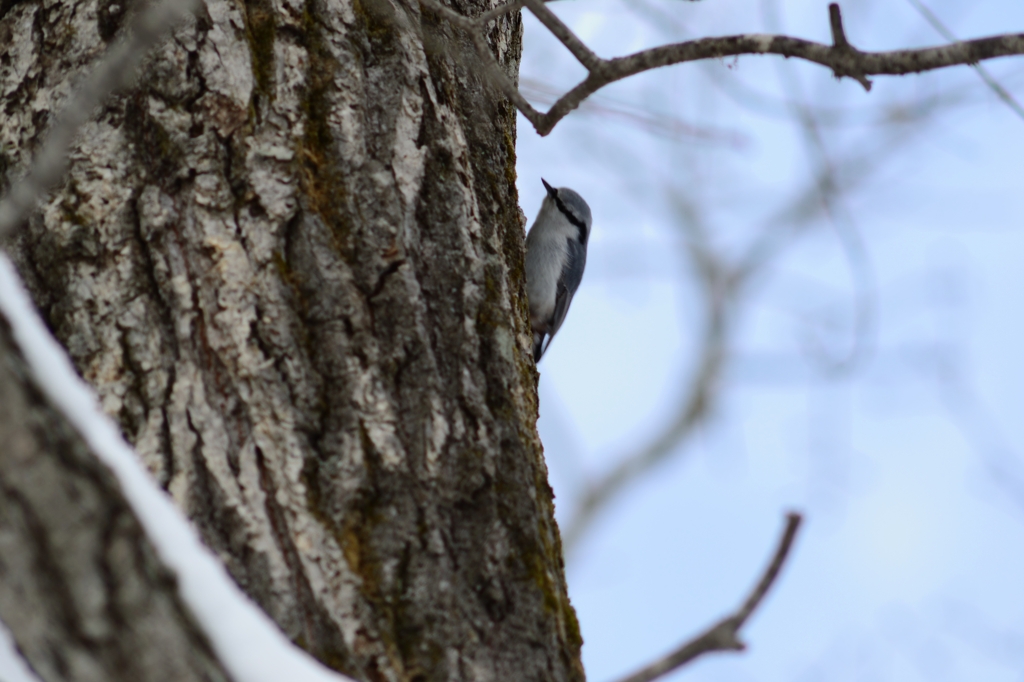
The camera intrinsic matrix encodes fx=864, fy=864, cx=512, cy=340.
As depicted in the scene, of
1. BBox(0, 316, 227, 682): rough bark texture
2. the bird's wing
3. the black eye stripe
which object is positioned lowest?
BBox(0, 316, 227, 682): rough bark texture

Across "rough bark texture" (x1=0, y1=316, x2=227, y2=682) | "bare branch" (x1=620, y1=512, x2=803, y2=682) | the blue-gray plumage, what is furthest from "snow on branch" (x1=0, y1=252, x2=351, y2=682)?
the blue-gray plumage

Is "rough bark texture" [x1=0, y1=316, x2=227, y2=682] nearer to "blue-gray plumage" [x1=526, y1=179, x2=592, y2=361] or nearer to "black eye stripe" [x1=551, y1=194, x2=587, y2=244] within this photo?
"blue-gray plumage" [x1=526, y1=179, x2=592, y2=361]

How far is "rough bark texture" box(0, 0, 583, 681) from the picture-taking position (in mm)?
1257

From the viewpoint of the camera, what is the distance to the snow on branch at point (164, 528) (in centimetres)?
83

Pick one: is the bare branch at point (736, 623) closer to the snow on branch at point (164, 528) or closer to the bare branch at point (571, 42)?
the snow on branch at point (164, 528)

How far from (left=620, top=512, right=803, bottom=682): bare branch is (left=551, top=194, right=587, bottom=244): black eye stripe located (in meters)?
3.02

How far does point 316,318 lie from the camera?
4.59 feet

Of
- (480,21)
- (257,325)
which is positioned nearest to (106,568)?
(257,325)

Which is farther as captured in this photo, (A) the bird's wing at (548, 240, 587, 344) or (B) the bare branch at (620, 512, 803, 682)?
(A) the bird's wing at (548, 240, 587, 344)

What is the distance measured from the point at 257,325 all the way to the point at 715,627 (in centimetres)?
82

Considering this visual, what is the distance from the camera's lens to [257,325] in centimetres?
137

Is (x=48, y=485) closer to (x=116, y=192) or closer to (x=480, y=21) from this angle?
(x=116, y=192)

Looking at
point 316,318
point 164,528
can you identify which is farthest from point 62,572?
point 316,318

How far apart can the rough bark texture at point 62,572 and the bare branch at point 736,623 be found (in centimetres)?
59
